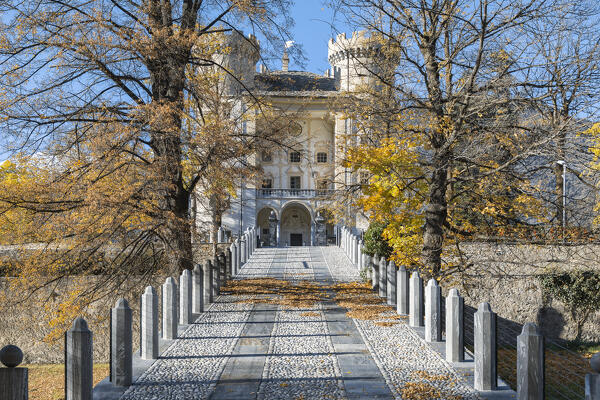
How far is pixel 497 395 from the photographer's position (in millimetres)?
6086

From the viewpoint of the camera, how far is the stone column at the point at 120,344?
20.9 ft

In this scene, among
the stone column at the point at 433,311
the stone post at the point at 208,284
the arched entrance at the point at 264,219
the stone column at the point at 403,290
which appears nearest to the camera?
the stone column at the point at 433,311

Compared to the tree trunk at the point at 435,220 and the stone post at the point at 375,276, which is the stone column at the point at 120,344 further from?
the stone post at the point at 375,276

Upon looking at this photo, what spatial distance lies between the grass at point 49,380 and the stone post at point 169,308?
5162 mm

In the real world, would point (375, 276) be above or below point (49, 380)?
above

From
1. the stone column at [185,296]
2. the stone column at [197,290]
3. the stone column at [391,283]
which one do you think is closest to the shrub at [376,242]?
the stone column at [391,283]

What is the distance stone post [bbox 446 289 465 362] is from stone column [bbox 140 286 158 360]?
3902 mm

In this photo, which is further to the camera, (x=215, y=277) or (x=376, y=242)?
(x=376, y=242)

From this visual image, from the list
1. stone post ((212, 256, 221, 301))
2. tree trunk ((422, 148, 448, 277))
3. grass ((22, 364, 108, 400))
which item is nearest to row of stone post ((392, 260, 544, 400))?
tree trunk ((422, 148, 448, 277))

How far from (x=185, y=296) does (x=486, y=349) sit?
5.85 metres

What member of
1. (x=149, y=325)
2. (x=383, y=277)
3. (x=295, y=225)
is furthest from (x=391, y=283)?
(x=295, y=225)

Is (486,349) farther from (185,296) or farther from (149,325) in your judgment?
(185,296)

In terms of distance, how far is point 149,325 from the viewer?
298 inches

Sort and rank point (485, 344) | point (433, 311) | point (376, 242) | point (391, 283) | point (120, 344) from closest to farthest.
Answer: point (485, 344) < point (120, 344) < point (433, 311) < point (391, 283) < point (376, 242)
